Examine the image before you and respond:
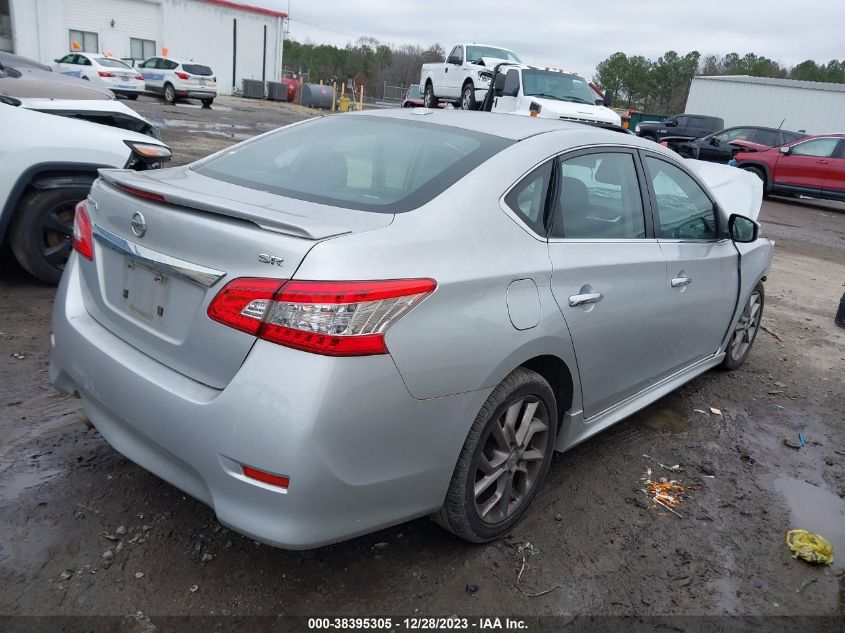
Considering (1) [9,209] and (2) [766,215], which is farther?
(2) [766,215]

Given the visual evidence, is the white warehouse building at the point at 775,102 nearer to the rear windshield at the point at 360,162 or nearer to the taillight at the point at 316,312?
the rear windshield at the point at 360,162

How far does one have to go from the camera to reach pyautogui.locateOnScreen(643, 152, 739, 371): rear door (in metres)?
3.52

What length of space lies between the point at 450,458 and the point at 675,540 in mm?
1271

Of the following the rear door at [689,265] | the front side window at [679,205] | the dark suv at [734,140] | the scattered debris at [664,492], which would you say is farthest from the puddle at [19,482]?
the dark suv at [734,140]

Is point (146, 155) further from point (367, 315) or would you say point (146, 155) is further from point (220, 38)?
point (220, 38)

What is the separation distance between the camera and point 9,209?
4.64 m

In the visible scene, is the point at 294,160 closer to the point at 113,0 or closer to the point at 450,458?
the point at 450,458

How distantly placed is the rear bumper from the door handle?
64cm

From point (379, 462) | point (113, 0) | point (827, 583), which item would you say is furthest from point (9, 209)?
point (113, 0)

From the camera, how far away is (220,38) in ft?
142

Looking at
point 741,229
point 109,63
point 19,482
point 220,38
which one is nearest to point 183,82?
point 109,63

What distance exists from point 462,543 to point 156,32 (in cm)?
4537

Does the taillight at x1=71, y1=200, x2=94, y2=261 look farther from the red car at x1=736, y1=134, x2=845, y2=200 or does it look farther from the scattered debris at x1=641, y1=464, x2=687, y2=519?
the red car at x1=736, y1=134, x2=845, y2=200

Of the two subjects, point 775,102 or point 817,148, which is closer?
point 817,148
